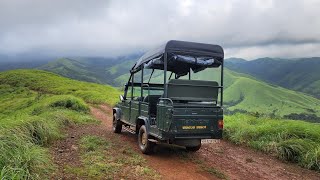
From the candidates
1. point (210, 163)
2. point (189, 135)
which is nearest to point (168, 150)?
point (210, 163)

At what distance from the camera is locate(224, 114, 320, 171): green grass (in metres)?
9.62

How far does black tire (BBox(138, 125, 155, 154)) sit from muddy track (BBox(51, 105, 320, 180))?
0.77ft

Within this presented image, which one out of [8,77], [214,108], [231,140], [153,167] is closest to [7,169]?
[153,167]

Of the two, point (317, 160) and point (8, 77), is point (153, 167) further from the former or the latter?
point (8, 77)

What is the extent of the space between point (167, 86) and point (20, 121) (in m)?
4.61

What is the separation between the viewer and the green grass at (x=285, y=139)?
9617 mm

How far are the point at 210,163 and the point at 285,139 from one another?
3167 millimetres

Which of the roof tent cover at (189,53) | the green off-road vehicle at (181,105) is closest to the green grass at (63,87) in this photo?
the green off-road vehicle at (181,105)

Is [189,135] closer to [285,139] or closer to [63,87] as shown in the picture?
[285,139]

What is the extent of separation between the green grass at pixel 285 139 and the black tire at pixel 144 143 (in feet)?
13.1

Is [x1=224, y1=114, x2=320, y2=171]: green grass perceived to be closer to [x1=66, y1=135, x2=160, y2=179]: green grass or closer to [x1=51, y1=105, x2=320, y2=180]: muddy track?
[x1=51, y1=105, x2=320, y2=180]: muddy track

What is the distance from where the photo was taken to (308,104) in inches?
7308

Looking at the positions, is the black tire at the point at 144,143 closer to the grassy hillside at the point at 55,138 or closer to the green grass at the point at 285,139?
the grassy hillside at the point at 55,138

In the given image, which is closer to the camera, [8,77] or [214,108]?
[214,108]
